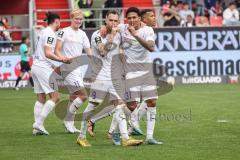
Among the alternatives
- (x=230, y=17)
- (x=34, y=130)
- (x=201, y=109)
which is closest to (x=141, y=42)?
(x=34, y=130)

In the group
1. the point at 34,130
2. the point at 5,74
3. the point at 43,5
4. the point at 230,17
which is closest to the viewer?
the point at 34,130

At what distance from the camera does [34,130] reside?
16.0 m

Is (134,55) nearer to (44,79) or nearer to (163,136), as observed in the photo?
(163,136)

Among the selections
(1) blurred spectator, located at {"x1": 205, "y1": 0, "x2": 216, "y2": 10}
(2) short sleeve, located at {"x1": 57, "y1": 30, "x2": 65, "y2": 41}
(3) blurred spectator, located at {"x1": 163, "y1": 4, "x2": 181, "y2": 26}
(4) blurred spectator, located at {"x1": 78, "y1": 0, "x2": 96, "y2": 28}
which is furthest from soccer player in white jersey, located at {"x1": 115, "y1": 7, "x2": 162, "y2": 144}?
(1) blurred spectator, located at {"x1": 205, "y1": 0, "x2": 216, "y2": 10}

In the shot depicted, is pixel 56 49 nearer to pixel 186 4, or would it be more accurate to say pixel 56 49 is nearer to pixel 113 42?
pixel 113 42

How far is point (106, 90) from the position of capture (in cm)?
1406

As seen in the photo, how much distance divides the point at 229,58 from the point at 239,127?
15210 millimetres

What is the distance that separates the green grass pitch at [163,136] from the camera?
12641 mm

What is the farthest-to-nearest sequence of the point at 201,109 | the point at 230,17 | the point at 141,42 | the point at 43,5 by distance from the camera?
1. the point at 43,5
2. the point at 230,17
3. the point at 201,109
4. the point at 141,42

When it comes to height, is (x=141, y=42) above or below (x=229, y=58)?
above

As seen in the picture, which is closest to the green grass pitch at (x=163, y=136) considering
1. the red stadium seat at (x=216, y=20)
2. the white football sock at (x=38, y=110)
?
the white football sock at (x=38, y=110)

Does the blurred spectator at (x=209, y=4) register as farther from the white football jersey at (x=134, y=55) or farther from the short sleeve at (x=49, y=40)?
the white football jersey at (x=134, y=55)

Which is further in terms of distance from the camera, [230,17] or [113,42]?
[230,17]

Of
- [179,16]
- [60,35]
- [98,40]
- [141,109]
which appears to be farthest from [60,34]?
[179,16]
